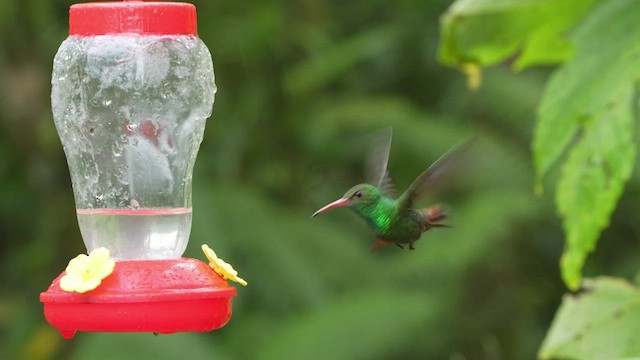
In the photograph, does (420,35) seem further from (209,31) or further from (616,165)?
(616,165)

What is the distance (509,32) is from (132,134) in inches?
40.1

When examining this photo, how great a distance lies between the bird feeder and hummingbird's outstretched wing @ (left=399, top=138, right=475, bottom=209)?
1.69ft

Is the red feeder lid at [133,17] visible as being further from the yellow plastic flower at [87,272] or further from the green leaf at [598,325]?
the green leaf at [598,325]

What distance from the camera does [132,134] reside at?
9.53 feet

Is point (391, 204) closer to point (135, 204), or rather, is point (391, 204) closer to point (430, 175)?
point (430, 175)

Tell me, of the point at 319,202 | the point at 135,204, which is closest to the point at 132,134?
the point at 135,204

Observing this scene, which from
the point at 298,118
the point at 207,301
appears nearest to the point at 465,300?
the point at 298,118

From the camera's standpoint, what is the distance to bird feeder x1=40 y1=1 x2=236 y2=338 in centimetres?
238

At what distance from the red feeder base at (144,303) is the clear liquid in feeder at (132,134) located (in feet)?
1.27

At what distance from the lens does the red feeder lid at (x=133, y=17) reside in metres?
2.36

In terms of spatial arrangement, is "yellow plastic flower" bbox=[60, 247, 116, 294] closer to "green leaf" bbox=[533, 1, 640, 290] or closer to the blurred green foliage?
"green leaf" bbox=[533, 1, 640, 290]

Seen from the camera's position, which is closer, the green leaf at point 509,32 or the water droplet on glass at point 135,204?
the water droplet on glass at point 135,204

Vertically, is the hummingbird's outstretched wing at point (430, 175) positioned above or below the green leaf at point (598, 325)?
above

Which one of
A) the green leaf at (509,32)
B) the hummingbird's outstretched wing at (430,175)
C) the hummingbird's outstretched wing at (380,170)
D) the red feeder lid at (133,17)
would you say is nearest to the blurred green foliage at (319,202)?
the green leaf at (509,32)
